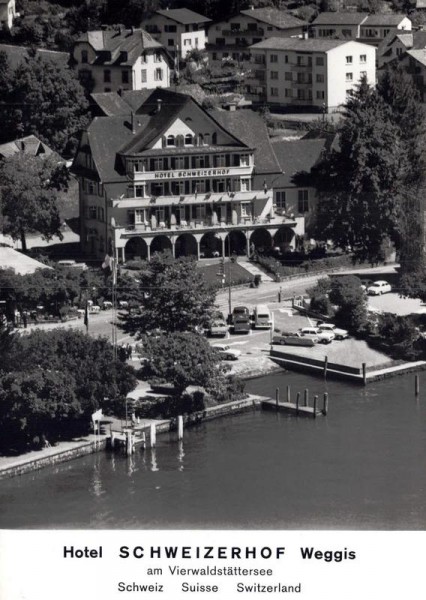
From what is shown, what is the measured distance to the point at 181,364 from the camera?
→ 2423 centimetres

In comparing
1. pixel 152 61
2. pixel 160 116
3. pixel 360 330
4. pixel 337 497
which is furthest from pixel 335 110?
pixel 337 497

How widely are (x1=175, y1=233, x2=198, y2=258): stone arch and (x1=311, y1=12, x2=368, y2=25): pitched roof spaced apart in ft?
44.6

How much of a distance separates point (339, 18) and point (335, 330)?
16182 millimetres

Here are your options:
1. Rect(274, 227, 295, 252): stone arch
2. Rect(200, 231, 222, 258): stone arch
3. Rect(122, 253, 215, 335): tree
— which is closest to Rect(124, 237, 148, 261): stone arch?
Rect(200, 231, 222, 258): stone arch

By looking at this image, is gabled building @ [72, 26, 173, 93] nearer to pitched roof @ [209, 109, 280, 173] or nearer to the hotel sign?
pitched roof @ [209, 109, 280, 173]

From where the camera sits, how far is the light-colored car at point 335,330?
26469mm

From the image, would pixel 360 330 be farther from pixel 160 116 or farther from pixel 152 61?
pixel 152 61

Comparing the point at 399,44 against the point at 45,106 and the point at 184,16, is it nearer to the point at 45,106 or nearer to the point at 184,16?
the point at 184,16

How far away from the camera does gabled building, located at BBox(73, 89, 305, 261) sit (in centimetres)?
2873

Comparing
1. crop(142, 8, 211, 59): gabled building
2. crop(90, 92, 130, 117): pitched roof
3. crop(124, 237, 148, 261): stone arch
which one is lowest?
crop(124, 237, 148, 261): stone arch

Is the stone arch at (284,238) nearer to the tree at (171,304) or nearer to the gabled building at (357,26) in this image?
the tree at (171,304)

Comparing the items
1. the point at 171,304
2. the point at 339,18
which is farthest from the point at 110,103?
the point at 171,304

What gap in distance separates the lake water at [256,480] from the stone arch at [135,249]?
15.1 ft

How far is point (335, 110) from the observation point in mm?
38094
